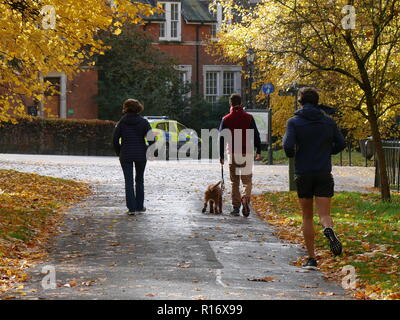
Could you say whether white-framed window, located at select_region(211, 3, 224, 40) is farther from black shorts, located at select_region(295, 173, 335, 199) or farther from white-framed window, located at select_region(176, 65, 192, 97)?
black shorts, located at select_region(295, 173, 335, 199)

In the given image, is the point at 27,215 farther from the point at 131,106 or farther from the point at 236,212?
the point at 236,212

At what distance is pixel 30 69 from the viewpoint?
18.9 m

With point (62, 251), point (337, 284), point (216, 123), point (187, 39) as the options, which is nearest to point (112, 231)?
point (62, 251)

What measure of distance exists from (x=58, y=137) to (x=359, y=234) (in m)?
30.2

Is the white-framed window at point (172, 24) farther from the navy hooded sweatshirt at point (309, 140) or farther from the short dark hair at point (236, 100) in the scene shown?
the navy hooded sweatshirt at point (309, 140)

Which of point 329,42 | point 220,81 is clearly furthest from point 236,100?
point 220,81

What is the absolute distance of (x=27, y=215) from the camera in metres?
15.3

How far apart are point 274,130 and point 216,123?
36.8 ft

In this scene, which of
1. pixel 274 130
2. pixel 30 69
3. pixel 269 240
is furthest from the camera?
pixel 274 130

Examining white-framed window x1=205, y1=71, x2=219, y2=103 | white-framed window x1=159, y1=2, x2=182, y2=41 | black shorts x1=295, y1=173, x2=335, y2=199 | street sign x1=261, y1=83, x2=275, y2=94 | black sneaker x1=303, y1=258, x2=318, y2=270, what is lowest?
black sneaker x1=303, y1=258, x2=318, y2=270

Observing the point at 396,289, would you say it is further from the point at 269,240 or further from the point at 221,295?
the point at 269,240

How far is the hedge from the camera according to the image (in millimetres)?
41906

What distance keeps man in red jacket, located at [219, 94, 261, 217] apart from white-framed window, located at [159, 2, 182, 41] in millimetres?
37790

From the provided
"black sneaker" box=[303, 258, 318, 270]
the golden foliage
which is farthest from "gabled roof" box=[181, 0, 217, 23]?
"black sneaker" box=[303, 258, 318, 270]
